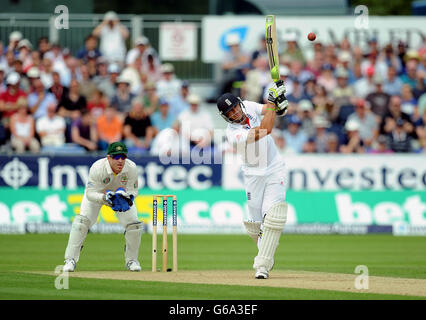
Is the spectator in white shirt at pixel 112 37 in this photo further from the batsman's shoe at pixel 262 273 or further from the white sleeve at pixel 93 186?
the batsman's shoe at pixel 262 273

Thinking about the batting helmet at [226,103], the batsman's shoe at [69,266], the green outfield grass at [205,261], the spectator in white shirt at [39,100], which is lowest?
the green outfield grass at [205,261]

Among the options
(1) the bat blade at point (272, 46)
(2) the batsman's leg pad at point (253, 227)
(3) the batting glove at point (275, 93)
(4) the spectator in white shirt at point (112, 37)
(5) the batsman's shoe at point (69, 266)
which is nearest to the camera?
(3) the batting glove at point (275, 93)

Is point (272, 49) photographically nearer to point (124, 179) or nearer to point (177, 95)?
point (124, 179)

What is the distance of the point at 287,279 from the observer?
11.5 meters

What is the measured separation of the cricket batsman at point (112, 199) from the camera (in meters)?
11.9

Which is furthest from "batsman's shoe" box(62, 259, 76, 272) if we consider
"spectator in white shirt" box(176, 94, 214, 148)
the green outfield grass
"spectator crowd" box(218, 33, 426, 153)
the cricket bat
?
"spectator crowd" box(218, 33, 426, 153)

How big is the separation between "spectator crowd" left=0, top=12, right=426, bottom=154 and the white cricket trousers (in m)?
7.88

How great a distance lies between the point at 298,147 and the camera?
20531mm

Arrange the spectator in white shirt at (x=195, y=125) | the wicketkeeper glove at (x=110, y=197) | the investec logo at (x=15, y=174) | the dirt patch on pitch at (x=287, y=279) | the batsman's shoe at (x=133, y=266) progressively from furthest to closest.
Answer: the spectator in white shirt at (x=195, y=125) → the investec logo at (x=15, y=174) → the batsman's shoe at (x=133, y=266) → the wicketkeeper glove at (x=110, y=197) → the dirt patch on pitch at (x=287, y=279)

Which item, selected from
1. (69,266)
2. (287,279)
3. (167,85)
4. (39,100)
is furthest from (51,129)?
(287,279)

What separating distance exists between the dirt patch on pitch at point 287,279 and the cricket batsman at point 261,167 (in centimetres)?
41

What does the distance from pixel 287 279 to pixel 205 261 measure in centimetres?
315

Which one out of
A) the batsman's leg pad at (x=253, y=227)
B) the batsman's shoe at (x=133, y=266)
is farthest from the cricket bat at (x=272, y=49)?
the batsman's shoe at (x=133, y=266)

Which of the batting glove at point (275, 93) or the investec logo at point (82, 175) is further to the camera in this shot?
the investec logo at point (82, 175)
